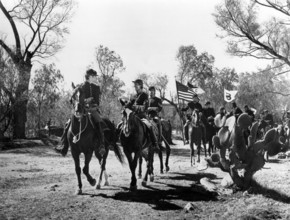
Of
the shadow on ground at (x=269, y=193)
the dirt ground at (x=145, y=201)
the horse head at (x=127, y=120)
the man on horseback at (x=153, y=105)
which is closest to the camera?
the dirt ground at (x=145, y=201)

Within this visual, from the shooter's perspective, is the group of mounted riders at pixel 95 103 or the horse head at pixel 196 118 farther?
the horse head at pixel 196 118

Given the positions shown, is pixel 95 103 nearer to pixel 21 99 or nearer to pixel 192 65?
pixel 21 99

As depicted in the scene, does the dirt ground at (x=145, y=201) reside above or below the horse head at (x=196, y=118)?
below

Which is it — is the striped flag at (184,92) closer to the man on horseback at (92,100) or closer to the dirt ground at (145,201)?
the dirt ground at (145,201)

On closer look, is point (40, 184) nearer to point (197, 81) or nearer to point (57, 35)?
point (57, 35)

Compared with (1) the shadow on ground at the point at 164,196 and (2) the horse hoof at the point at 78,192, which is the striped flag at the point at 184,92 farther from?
(2) the horse hoof at the point at 78,192

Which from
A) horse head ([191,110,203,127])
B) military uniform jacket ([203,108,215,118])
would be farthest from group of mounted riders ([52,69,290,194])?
military uniform jacket ([203,108,215,118])

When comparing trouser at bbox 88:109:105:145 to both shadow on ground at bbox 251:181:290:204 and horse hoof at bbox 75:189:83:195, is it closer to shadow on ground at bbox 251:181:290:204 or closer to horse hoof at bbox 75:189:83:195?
horse hoof at bbox 75:189:83:195

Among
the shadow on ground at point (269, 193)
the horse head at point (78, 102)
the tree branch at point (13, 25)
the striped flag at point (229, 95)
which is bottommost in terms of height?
the shadow on ground at point (269, 193)

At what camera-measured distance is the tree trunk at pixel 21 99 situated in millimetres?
24969

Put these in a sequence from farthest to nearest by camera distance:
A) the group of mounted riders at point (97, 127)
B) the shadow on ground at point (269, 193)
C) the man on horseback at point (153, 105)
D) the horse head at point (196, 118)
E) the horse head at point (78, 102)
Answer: the horse head at point (196, 118) → the man on horseback at point (153, 105) → the group of mounted riders at point (97, 127) → the horse head at point (78, 102) → the shadow on ground at point (269, 193)

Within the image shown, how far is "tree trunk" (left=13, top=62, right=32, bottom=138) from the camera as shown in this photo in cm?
2497

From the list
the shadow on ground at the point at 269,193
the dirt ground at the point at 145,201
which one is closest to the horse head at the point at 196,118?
the dirt ground at the point at 145,201

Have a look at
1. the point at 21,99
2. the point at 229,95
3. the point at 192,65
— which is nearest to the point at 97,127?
the point at 229,95
